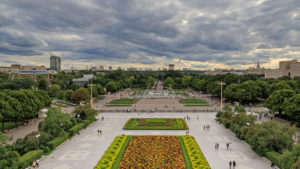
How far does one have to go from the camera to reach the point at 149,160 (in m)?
21.8

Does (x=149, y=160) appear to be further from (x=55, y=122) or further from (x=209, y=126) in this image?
(x=209, y=126)

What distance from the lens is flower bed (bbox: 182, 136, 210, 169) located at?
20.7 m

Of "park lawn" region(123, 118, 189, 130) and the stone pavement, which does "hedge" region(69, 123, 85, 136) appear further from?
"park lawn" region(123, 118, 189, 130)

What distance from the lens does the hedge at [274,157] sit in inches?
791

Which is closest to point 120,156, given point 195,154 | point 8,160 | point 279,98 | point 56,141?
point 195,154

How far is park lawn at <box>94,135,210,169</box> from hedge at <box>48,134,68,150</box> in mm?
6470

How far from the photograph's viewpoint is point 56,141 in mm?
25938

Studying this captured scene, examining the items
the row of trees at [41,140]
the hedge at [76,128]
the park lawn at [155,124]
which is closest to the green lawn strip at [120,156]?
the park lawn at [155,124]

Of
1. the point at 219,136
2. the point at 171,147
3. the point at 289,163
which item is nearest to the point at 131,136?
the point at 171,147

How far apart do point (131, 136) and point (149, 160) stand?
888cm

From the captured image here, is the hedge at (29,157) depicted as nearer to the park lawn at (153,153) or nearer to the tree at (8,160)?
the tree at (8,160)

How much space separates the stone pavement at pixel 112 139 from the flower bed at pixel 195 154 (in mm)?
744

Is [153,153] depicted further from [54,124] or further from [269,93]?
[269,93]

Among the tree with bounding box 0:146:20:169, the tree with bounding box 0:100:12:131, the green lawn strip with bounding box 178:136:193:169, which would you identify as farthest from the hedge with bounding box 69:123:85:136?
the green lawn strip with bounding box 178:136:193:169
